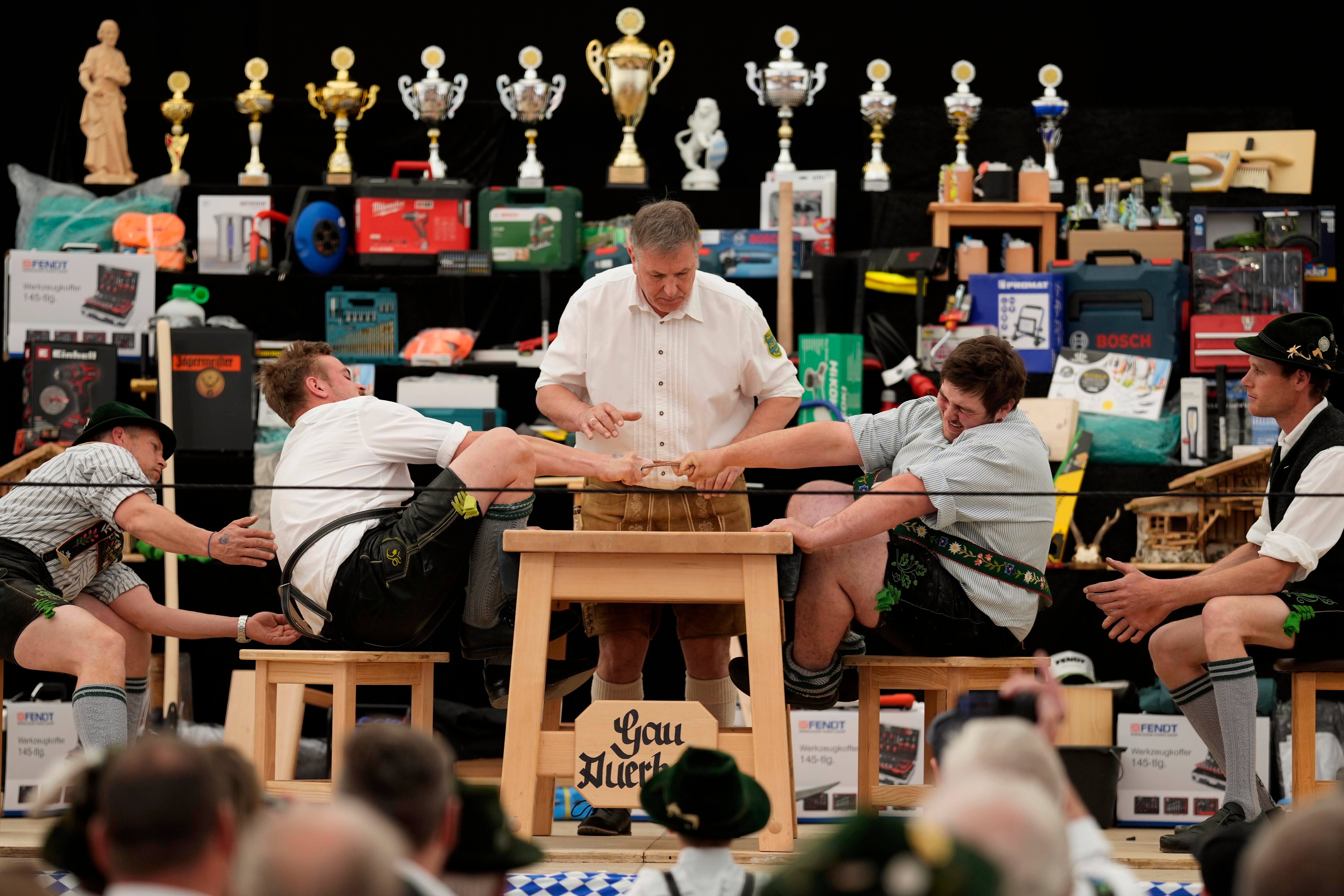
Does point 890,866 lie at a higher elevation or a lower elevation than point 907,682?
higher

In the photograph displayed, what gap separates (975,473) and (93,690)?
1.87 m

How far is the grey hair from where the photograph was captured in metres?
3.31

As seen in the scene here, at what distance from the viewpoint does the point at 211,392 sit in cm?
531

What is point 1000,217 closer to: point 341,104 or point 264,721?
point 341,104

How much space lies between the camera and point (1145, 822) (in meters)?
4.57

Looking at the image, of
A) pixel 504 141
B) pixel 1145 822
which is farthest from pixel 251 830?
pixel 504 141

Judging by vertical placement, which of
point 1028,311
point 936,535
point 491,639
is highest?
point 1028,311

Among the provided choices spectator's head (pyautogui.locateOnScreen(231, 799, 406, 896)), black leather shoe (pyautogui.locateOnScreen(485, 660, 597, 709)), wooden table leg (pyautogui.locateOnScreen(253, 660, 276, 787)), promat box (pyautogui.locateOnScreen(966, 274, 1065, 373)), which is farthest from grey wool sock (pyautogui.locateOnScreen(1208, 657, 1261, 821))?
promat box (pyautogui.locateOnScreen(966, 274, 1065, 373))

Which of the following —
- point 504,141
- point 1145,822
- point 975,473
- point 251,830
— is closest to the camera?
point 251,830

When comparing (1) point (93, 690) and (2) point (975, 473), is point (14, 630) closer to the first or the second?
(1) point (93, 690)

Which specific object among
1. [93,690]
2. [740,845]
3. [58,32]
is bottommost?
[740,845]

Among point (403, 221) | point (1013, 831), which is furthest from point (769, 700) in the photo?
point (403, 221)

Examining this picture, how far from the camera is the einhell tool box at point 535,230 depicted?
5.57 meters

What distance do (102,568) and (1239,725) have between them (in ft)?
8.43
